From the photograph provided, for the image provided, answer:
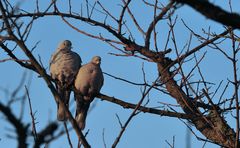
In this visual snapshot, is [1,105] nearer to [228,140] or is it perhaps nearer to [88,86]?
[228,140]

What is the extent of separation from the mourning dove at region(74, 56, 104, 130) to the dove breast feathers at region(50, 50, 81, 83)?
0.69 ft

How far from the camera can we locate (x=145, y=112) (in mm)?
4168

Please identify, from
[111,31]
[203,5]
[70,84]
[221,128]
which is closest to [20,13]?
[111,31]

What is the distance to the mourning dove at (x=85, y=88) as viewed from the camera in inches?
218

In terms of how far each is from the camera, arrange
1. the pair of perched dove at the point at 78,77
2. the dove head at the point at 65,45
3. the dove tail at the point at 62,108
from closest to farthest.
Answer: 1. the dove tail at the point at 62,108
2. the pair of perched dove at the point at 78,77
3. the dove head at the point at 65,45

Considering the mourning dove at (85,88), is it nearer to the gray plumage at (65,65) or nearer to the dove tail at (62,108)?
the gray plumage at (65,65)

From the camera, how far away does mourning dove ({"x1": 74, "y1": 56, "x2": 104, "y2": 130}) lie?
553 centimetres

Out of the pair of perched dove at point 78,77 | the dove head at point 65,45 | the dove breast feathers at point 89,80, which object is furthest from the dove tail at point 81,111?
the dove head at point 65,45

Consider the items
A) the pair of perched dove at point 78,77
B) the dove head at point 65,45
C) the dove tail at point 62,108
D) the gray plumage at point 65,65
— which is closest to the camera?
the dove tail at point 62,108

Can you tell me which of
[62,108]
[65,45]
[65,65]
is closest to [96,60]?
[65,65]

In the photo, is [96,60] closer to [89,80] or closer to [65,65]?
[65,65]

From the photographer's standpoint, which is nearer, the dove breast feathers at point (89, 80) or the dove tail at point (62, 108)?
the dove tail at point (62, 108)

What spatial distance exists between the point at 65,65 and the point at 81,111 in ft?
2.21

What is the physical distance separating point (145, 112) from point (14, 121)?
9.68 ft
